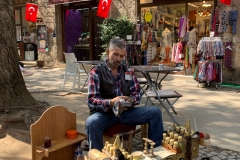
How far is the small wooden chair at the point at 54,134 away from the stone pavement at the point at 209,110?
1.11 meters

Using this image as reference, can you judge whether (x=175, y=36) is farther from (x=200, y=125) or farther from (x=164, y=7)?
(x=200, y=125)

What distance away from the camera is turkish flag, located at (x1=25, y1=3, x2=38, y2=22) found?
36.3 feet

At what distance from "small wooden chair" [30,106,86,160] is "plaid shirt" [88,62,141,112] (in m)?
0.27

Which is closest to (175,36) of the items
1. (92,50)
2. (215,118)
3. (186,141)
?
(92,50)

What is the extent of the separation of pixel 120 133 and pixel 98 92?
1.51 feet

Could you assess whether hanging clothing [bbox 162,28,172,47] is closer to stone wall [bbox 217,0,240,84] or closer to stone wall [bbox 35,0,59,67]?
stone wall [bbox 217,0,240,84]

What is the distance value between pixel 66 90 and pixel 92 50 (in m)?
4.44

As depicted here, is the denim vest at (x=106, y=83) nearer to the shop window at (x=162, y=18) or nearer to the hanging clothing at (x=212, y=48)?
the hanging clothing at (x=212, y=48)

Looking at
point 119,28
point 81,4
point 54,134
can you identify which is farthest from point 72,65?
point 81,4

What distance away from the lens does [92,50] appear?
10766 mm

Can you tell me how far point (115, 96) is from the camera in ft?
9.06

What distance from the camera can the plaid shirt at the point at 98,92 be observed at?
2594mm

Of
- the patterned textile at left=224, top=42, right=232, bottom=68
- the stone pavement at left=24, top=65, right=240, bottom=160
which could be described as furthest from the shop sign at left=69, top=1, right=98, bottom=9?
the patterned textile at left=224, top=42, right=232, bottom=68

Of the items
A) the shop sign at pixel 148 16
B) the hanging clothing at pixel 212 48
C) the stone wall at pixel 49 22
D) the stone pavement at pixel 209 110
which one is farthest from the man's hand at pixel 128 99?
the stone wall at pixel 49 22
